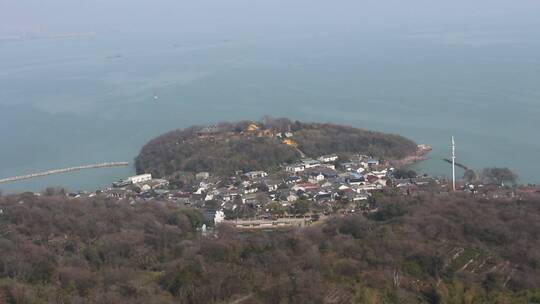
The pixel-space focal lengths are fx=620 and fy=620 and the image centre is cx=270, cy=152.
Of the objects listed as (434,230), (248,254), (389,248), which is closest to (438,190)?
(434,230)

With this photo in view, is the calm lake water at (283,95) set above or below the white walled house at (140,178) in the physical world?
above

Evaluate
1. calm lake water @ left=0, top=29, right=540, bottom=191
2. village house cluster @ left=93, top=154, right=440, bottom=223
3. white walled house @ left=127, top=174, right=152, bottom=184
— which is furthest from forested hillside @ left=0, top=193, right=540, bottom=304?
calm lake water @ left=0, top=29, right=540, bottom=191

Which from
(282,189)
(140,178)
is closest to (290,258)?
(282,189)

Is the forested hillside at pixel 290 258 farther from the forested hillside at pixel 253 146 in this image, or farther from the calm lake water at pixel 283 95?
the calm lake water at pixel 283 95

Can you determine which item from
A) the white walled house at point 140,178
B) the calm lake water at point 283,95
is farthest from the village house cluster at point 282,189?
the calm lake water at point 283,95

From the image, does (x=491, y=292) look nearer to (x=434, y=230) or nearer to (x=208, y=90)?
(x=434, y=230)

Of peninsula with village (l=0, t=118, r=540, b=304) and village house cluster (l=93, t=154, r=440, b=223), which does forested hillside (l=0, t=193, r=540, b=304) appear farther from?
village house cluster (l=93, t=154, r=440, b=223)
